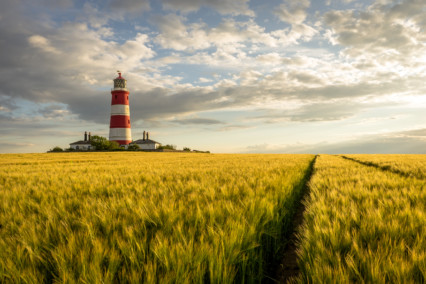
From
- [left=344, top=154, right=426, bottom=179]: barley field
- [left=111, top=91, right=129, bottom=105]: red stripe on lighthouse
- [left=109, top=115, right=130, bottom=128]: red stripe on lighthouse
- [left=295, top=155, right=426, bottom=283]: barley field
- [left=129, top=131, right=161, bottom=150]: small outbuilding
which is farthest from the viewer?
[left=129, top=131, right=161, bottom=150]: small outbuilding

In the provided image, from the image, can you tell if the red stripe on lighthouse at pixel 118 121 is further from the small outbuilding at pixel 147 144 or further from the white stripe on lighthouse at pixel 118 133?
the small outbuilding at pixel 147 144

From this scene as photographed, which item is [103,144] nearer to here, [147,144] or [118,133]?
[118,133]

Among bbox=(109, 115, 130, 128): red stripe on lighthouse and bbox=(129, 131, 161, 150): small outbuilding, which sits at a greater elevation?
bbox=(109, 115, 130, 128): red stripe on lighthouse

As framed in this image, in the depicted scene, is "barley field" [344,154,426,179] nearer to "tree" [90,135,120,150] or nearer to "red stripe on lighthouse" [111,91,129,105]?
"tree" [90,135,120,150]

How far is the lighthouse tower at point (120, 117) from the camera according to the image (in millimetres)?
48062

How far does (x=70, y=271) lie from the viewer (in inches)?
50.4

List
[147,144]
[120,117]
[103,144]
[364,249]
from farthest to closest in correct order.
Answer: [147,144]
[120,117]
[103,144]
[364,249]

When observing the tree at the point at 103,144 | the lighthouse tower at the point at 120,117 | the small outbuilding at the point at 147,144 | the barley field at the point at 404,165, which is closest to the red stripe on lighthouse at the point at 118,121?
the lighthouse tower at the point at 120,117

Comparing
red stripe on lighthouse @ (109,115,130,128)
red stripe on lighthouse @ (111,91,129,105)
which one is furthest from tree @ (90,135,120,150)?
red stripe on lighthouse @ (111,91,129,105)

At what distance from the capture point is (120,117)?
48.0 meters

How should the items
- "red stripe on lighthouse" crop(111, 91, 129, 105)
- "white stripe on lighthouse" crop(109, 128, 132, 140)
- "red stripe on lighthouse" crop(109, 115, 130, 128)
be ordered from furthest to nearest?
"red stripe on lighthouse" crop(111, 91, 129, 105) → "white stripe on lighthouse" crop(109, 128, 132, 140) → "red stripe on lighthouse" crop(109, 115, 130, 128)

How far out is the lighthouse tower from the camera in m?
48.1

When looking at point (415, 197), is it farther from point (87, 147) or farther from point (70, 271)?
point (87, 147)

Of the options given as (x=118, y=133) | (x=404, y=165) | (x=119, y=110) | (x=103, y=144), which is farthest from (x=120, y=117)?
(x=404, y=165)
